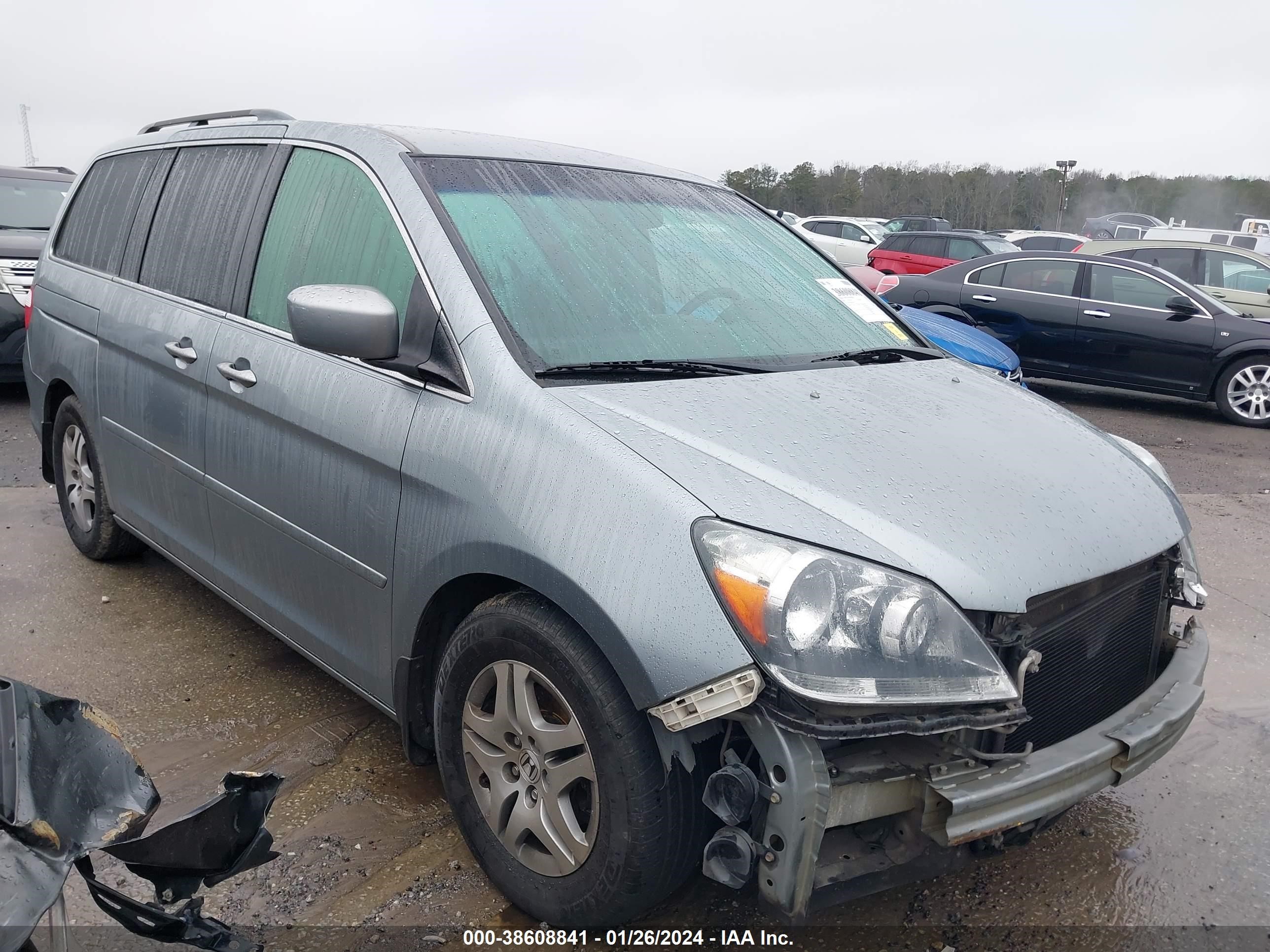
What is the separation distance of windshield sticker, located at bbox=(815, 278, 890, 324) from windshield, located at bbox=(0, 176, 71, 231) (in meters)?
7.92

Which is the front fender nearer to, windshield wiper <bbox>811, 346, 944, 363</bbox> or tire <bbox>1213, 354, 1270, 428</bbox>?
tire <bbox>1213, 354, 1270, 428</bbox>

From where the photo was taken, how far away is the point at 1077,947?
2371mm

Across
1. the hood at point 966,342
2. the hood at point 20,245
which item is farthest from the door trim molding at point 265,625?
the hood at point 20,245

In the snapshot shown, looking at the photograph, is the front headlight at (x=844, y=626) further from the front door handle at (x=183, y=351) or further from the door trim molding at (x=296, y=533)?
the front door handle at (x=183, y=351)

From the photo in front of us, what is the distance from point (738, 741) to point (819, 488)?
1.72 ft

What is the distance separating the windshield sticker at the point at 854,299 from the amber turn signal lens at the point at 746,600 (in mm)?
1664

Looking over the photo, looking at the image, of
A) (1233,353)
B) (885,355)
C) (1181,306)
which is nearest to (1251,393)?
(1233,353)

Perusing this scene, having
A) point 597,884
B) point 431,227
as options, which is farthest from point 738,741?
point 431,227

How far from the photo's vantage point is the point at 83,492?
4430mm

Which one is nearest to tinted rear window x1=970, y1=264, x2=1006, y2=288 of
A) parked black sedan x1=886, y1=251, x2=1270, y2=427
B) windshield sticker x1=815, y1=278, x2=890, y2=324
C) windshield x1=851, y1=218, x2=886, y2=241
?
parked black sedan x1=886, y1=251, x2=1270, y2=427

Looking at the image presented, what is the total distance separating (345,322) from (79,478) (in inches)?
107

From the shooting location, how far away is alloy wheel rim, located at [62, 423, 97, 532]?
430 cm

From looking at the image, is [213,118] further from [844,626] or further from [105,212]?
[844,626]

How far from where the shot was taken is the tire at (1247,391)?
8945mm
